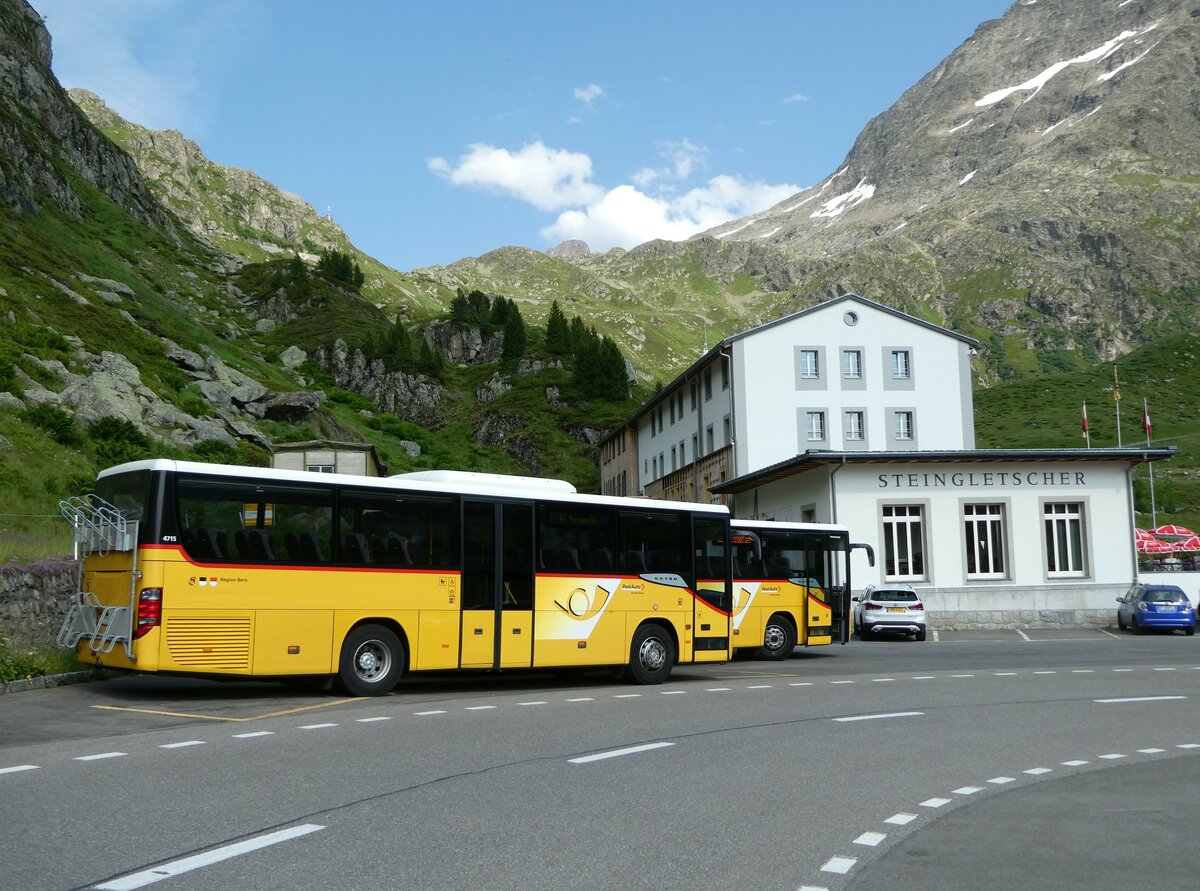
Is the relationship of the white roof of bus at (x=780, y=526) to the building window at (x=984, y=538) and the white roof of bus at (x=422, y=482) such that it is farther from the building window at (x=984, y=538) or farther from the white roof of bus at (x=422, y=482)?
the building window at (x=984, y=538)

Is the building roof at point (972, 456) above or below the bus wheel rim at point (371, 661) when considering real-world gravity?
above

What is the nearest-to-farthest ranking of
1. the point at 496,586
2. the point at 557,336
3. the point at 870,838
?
the point at 870,838 < the point at 496,586 < the point at 557,336

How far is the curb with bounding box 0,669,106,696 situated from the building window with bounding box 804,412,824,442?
1566 inches

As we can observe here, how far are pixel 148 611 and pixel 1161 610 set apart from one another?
1110 inches

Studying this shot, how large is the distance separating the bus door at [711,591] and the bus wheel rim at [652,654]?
65 centimetres

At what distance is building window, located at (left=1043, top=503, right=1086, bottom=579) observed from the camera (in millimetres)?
36312

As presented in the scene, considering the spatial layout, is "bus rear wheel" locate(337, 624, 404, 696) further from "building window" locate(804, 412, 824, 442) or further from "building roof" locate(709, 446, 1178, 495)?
"building window" locate(804, 412, 824, 442)

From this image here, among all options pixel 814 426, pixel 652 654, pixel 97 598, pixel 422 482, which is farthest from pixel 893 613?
pixel 814 426

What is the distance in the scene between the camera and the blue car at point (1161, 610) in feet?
103

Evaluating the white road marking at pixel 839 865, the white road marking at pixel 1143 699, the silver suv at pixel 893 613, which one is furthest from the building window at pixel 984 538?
the white road marking at pixel 839 865

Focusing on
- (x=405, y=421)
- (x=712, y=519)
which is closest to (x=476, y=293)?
(x=405, y=421)

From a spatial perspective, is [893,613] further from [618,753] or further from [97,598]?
[618,753]

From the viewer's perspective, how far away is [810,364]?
5275cm

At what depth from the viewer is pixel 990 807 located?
774cm
